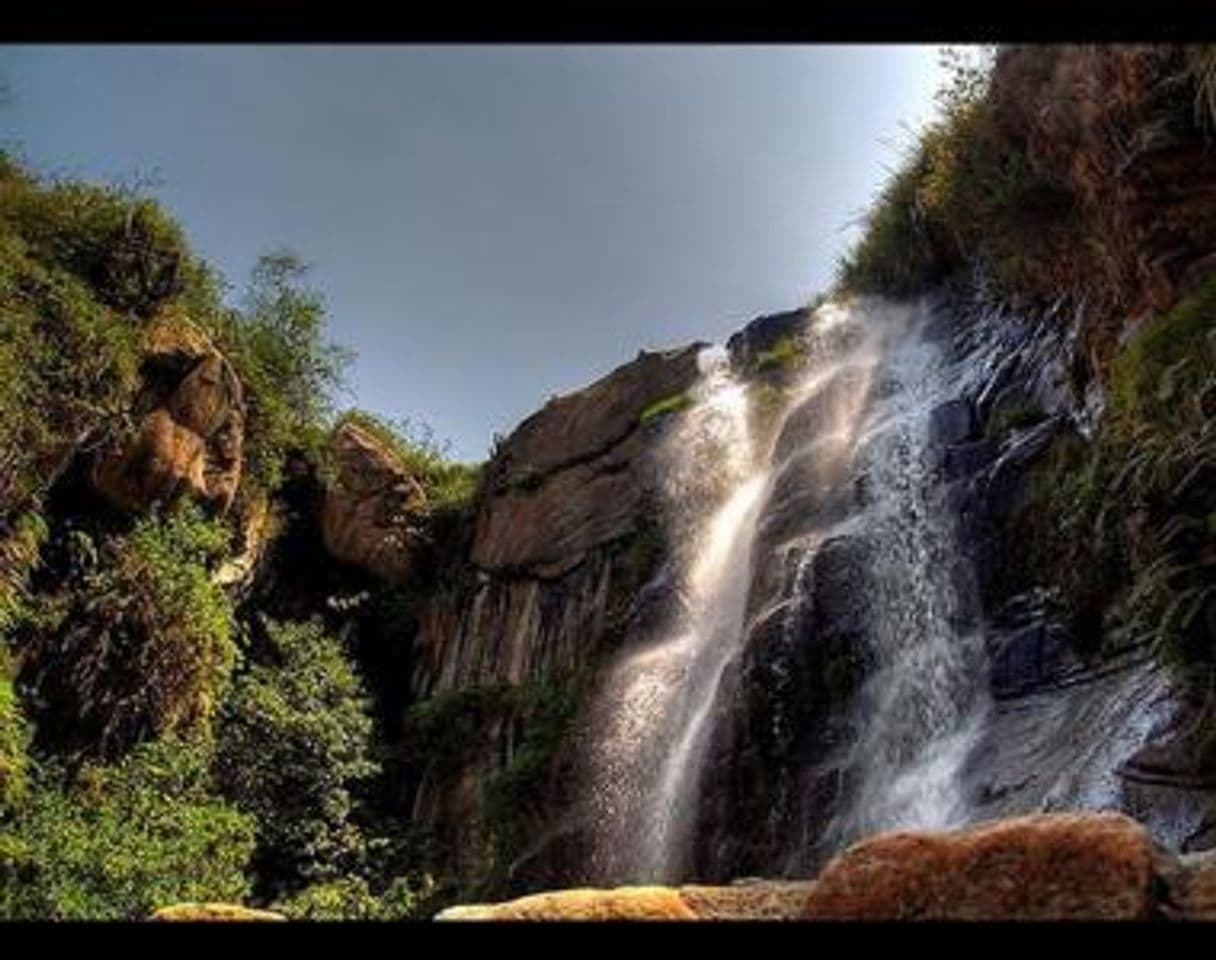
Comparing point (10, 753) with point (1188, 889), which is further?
point (10, 753)

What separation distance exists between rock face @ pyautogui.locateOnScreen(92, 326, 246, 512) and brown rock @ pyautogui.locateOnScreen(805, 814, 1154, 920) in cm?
1392

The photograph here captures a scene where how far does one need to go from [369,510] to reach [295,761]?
597 centimetres

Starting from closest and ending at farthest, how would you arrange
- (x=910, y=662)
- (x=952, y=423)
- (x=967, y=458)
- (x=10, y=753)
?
(x=910, y=662), (x=967, y=458), (x=10, y=753), (x=952, y=423)

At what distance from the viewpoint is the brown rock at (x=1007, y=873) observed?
2.64 m

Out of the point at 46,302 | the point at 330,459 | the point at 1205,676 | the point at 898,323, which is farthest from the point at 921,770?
the point at 330,459

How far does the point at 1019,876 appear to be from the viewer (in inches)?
107

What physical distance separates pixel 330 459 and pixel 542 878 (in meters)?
9.60

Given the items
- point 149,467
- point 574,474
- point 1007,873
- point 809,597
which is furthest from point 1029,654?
point 574,474

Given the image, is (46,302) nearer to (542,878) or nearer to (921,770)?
(542,878)

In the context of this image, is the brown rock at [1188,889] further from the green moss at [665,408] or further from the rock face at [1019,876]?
the green moss at [665,408]

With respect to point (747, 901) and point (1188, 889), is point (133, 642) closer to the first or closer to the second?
point (747, 901)

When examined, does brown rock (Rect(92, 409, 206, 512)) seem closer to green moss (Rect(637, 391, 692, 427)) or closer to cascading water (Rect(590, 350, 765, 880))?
cascading water (Rect(590, 350, 765, 880))

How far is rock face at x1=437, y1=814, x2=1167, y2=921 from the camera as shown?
2.64 metres

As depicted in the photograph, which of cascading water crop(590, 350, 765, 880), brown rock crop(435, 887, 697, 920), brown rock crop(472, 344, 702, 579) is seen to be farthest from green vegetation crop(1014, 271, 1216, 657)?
brown rock crop(472, 344, 702, 579)
